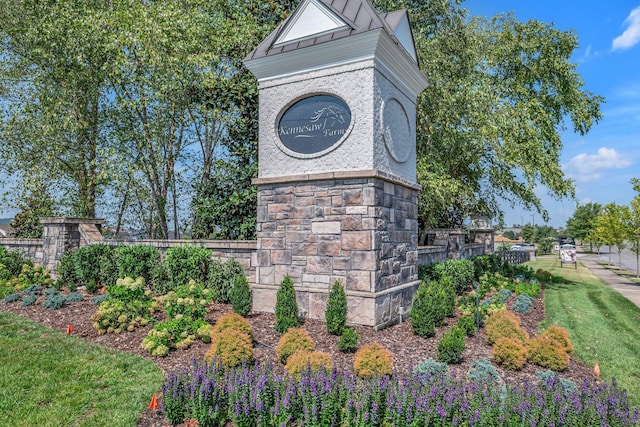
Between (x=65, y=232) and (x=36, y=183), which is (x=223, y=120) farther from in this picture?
(x=36, y=183)

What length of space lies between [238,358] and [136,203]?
989 centimetres

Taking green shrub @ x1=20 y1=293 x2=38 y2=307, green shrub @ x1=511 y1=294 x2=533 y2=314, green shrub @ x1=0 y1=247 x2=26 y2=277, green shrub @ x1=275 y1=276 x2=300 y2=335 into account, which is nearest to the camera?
green shrub @ x1=275 y1=276 x2=300 y2=335

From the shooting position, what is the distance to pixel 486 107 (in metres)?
11.6

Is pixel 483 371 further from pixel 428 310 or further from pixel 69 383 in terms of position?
pixel 69 383

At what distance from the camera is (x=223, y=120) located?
35.1 feet

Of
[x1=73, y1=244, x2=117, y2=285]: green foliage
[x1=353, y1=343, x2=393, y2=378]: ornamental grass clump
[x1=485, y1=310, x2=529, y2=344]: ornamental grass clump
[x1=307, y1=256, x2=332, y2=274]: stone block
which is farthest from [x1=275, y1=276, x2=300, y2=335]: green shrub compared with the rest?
[x1=73, y1=244, x2=117, y2=285]: green foliage

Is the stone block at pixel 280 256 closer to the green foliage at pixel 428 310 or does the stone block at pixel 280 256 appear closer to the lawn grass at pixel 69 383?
the green foliage at pixel 428 310

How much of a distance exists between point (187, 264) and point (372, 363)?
5.36 meters

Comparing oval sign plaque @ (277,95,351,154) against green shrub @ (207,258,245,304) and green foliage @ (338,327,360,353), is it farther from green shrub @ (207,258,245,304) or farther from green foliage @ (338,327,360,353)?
green foliage @ (338,327,360,353)

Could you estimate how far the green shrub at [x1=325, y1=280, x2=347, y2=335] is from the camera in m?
5.94

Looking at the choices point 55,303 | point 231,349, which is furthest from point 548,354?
point 55,303

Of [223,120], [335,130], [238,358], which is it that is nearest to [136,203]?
[223,120]

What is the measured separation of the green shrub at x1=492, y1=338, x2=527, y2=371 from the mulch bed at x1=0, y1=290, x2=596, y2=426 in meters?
0.09

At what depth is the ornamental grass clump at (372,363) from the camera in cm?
437
